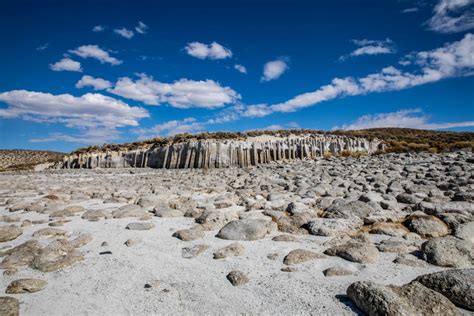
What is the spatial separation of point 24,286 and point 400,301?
3.95m

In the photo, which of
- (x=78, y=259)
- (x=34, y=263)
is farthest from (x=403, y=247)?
(x=34, y=263)

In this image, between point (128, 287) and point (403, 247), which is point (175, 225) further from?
point (403, 247)

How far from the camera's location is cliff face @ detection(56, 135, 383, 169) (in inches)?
883

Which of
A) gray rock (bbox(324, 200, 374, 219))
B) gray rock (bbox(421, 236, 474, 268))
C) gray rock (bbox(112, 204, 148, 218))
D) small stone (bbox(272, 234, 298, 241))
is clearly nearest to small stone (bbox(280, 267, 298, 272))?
small stone (bbox(272, 234, 298, 241))

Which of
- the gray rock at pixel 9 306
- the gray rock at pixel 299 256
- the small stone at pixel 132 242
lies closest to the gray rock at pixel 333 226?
the gray rock at pixel 299 256

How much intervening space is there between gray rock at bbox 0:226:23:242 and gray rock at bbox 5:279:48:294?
213cm

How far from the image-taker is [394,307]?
2467 millimetres

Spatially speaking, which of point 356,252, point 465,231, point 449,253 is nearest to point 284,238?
point 356,252

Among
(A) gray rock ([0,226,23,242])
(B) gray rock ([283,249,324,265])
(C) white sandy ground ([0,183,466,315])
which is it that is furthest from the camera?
(A) gray rock ([0,226,23,242])

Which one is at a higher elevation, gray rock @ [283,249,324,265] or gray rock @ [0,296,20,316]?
gray rock @ [283,249,324,265]

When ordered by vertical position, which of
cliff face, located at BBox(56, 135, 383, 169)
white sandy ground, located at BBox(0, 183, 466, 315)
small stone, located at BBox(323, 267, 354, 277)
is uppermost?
cliff face, located at BBox(56, 135, 383, 169)

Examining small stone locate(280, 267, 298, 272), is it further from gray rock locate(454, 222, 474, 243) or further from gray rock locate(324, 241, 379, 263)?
gray rock locate(454, 222, 474, 243)

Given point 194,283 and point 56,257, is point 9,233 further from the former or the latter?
point 194,283

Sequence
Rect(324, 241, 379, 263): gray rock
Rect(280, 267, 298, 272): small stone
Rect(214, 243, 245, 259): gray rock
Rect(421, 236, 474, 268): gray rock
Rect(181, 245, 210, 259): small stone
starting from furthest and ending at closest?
Rect(181, 245, 210, 259): small stone
Rect(214, 243, 245, 259): gray rock
Rect(324, 241, 379, 263): gray rock
Rect(280, 267, 298, 272): small stone
Rect(421, 236, 474, 268): gray rock
